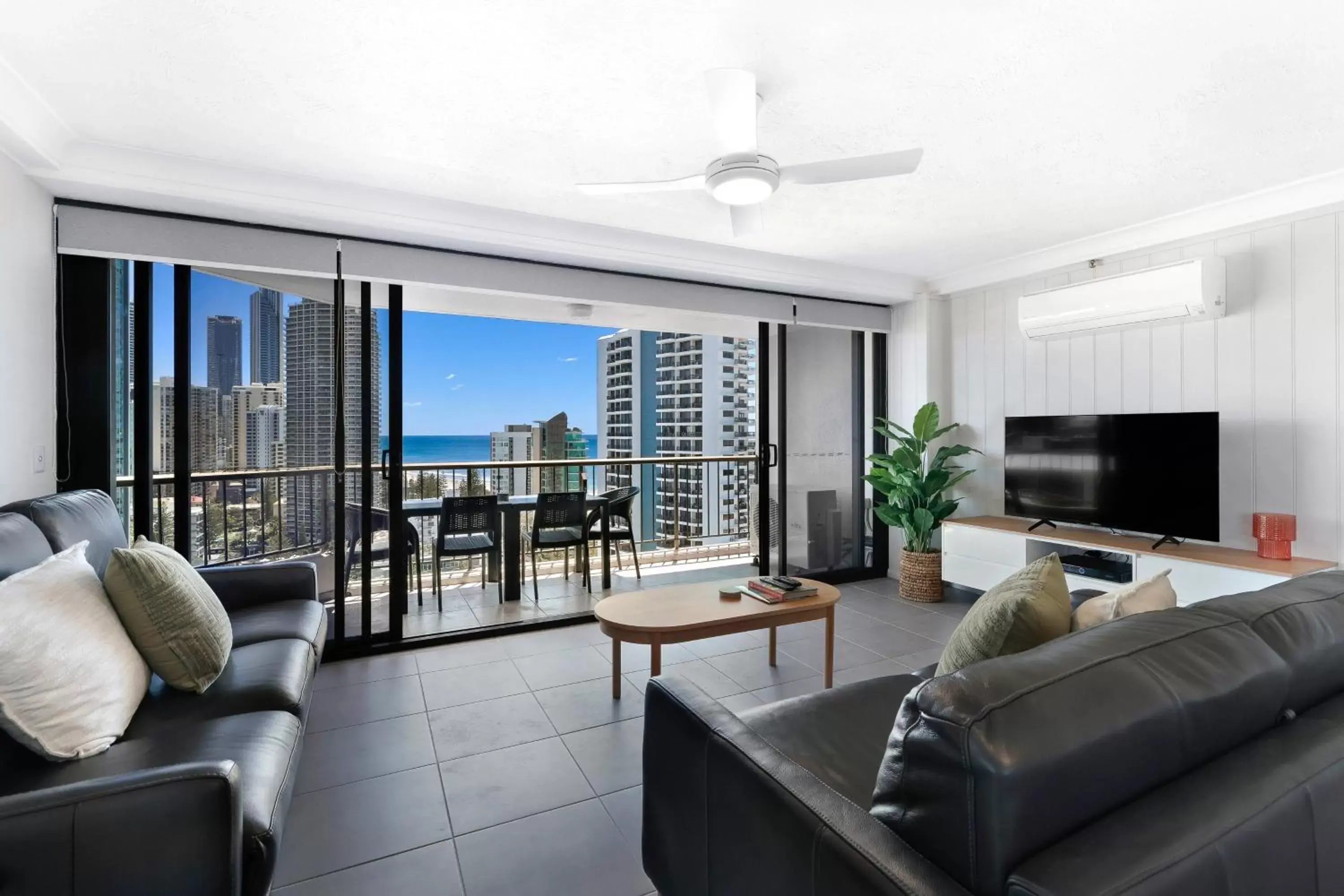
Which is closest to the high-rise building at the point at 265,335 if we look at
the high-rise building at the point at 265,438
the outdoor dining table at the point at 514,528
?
the high-rise building at the point at 265,438

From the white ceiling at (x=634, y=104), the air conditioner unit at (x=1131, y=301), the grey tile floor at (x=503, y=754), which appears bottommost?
the grey tile floor at (x=503, y=754)

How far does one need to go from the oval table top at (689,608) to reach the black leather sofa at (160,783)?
3.80 feet

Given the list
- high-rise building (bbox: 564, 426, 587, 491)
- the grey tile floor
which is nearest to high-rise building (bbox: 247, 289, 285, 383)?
the grey tile floor

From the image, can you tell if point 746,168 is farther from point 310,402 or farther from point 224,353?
point 224,353

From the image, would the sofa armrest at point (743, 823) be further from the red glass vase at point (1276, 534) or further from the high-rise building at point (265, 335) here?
the red glass vase at point (1276, 534)

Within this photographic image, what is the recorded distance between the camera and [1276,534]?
3.09m

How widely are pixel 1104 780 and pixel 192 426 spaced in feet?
12.2

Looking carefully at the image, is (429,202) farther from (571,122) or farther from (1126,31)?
(1126,31)

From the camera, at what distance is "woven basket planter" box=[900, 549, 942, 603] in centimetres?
455

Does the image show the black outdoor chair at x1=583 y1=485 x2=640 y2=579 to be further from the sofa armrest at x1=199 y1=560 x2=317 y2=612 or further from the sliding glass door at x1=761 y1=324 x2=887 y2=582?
the sofa armrest at x1=199 y1=560 x2=317 y2=612

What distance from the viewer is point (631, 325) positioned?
18.9ft

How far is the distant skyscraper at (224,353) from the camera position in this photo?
319 centimetres

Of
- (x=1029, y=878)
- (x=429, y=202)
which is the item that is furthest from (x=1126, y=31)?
(x=429, y=202)

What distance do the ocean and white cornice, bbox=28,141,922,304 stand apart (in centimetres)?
472
